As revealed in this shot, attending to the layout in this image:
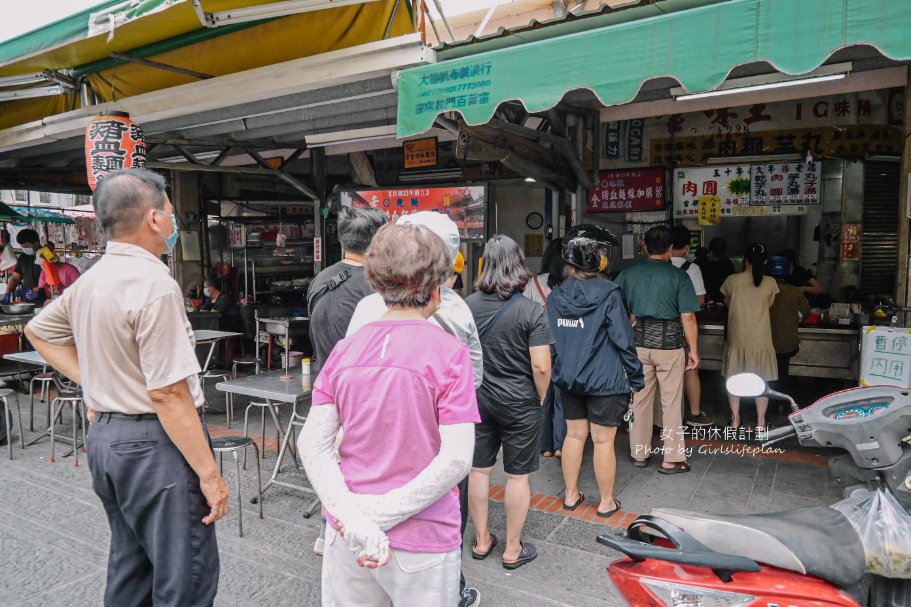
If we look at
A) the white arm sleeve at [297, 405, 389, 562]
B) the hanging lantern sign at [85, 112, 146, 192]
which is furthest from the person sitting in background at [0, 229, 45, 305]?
the white arm sleeve at [297, 405, 389, 562]

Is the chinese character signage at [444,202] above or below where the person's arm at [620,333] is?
above

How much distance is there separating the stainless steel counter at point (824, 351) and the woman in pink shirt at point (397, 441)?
6.15m

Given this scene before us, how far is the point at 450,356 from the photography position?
5.47 feet

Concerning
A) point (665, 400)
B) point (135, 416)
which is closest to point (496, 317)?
point (135, 416)

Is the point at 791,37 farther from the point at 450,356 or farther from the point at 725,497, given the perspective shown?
the point at 725,497

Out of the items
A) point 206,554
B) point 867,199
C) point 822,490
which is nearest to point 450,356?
point 206,554

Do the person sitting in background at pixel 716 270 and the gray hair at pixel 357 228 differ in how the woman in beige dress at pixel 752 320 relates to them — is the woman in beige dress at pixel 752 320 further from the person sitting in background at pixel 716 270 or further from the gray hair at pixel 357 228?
the gray hair at pixel 357 228

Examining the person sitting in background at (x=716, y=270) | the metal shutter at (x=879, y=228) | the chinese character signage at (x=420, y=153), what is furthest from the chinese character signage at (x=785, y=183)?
the chinese character signage at (x=420, y=153)

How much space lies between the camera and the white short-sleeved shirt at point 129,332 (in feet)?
6.76

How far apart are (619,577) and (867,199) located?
28.8 ft

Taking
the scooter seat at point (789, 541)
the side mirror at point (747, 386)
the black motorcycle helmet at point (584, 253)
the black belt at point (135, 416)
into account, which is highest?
the black motorcycle helmet at point (584, 253)

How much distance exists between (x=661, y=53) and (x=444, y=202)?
3.87 meters

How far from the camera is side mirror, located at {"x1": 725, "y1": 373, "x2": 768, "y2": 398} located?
2201mm

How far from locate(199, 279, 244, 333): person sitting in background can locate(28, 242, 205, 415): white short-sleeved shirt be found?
24.4 feet
